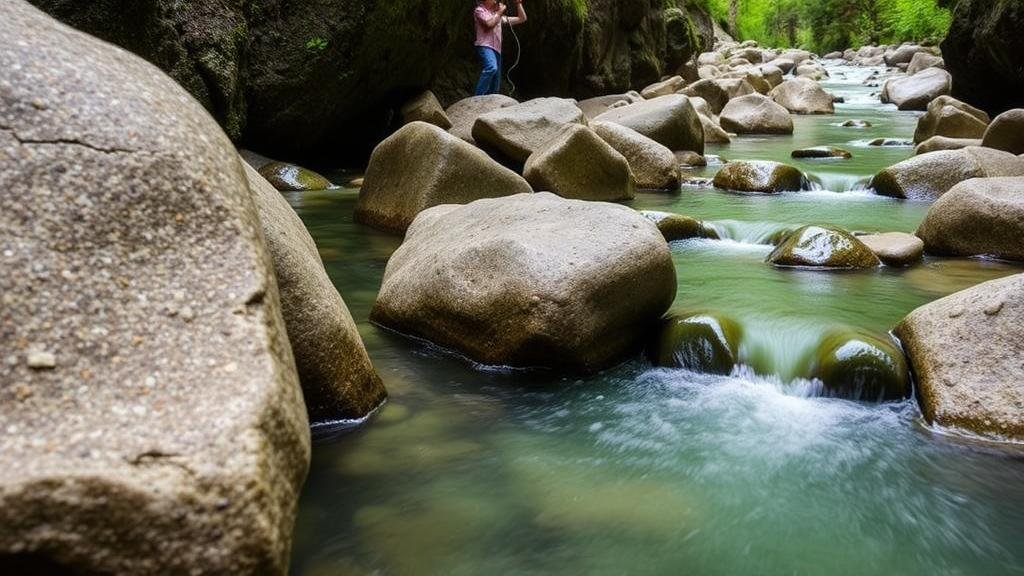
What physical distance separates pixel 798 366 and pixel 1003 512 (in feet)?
4.10

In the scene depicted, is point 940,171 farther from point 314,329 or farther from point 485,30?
point 314,329

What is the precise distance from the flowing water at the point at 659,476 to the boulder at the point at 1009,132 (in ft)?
20.1

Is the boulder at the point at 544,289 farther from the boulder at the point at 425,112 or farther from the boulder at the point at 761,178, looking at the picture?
the boulder at the point at 425,112

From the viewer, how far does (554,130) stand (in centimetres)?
875

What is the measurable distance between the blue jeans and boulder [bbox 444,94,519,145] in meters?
0.48

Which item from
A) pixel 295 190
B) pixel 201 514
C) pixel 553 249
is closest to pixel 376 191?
pixel 295 190

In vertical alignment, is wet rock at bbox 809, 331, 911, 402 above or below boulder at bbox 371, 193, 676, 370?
below

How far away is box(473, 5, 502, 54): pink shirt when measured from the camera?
10898 mm

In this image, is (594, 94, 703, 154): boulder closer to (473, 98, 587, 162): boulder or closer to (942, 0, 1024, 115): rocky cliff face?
(473, 98, 587, 162): boulder

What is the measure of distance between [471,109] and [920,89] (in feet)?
45.4

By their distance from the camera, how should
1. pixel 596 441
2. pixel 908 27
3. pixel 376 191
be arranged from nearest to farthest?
1. pixel 596 441
2. pixel 376 191
3. pixel 908 27

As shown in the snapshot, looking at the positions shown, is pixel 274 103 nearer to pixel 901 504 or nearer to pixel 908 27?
pixel 901 504

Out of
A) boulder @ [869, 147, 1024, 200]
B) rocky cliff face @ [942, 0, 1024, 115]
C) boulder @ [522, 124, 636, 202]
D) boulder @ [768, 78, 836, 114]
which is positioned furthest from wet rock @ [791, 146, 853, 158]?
boulder @ [768, 78, 836, 114]

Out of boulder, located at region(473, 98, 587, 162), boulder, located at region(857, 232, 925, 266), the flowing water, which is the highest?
boulder, located at region(473, 98, 587, 162)
